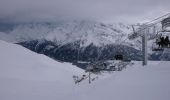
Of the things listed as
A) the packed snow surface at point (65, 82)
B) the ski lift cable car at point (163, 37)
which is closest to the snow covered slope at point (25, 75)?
the packed snow surface at point (65, 82)

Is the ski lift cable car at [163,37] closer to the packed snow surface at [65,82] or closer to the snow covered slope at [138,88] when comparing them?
the packed snow surface at [65,82]

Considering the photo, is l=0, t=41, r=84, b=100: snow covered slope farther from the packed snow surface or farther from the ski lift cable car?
the ski lift cable car

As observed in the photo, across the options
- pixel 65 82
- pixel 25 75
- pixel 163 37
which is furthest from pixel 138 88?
pixel 25 75

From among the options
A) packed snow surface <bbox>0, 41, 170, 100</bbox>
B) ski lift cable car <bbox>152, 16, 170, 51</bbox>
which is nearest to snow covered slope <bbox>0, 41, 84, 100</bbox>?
packed snow surface <bbox>0, 41, 170, 100</bbox>

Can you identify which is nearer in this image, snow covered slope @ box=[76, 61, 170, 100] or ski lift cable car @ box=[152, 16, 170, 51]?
snow covered slope @ box=[76, 61, 170, 100]

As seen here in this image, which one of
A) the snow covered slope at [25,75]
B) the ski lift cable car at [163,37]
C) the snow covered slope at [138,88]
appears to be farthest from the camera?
the snow covered slope at [25,75]

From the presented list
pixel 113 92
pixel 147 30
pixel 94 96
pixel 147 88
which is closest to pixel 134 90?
pixel 147 88

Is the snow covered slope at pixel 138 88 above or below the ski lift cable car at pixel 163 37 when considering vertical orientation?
below

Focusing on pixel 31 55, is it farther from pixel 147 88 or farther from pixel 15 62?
pixel 147 88

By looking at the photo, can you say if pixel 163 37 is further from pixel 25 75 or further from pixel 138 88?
pixel 25 75

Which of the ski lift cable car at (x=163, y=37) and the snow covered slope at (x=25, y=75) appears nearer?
the ski lift cable car at (x=163, y=37)
